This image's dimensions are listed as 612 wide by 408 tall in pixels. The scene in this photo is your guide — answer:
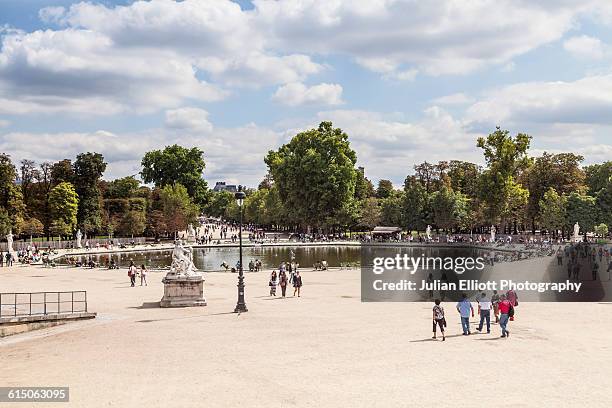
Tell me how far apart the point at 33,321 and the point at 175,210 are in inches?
2585

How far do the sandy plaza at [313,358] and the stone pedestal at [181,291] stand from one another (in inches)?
35.5

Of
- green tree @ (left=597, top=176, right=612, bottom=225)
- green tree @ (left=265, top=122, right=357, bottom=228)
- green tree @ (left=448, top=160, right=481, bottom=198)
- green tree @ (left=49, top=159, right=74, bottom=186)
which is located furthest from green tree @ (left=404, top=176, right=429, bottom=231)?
green tree @ (left=49, top=159, right=74, bottom=186)

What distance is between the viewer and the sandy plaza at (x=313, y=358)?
12250 millimetres

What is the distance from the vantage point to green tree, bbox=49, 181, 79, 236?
7581 cm

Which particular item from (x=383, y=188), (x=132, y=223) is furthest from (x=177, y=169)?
(x=383, y=188)

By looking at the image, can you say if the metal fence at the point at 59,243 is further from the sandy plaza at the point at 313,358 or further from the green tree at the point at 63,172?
the sandy plaza at the point at 313,358

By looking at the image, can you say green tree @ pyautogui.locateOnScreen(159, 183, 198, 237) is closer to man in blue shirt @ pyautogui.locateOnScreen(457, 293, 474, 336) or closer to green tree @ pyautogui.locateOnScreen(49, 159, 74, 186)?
green tree @ pyautogui.locateOnScreen(49, 159, 74, 186)

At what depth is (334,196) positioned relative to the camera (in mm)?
83875

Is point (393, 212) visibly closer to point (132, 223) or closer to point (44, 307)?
point (132, 223)

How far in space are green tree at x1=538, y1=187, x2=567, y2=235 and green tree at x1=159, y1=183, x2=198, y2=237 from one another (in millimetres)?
52018

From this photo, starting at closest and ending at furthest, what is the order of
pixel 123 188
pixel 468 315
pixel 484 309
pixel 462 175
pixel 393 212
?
pixel 468 315
pixel 484 309
pixel 393 212
pixel 462 175
pixel 123 188

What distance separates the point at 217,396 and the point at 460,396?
514 centimetres

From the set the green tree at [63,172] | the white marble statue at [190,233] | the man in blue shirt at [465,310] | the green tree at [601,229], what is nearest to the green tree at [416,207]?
the green tree at [601,229]

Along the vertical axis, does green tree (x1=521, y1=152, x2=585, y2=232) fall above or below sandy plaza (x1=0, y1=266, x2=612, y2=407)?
above
